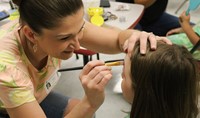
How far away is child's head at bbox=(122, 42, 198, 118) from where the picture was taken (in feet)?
2.55

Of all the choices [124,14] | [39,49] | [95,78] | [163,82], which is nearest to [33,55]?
[39,49]

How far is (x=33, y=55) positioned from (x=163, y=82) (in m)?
0.54

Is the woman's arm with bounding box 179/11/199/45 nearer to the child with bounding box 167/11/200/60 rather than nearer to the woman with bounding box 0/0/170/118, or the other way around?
the child with bounding box 167/11/200/60

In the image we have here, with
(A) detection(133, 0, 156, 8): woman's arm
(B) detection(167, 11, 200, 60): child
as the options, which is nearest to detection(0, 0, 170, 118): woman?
(B) detection(167, 11, 200, 60): child

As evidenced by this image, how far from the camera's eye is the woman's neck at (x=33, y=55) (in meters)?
1.03

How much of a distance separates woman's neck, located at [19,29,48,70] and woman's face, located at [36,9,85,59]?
8 centimetres

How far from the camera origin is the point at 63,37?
0.92m

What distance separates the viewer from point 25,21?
3.02ft

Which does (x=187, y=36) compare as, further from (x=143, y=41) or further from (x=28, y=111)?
(x=28, y=111)

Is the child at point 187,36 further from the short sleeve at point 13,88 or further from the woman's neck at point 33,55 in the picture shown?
the short sleeve at point 13,88

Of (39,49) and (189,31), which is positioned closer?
(39,49)

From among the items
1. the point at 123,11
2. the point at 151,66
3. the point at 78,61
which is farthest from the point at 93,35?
the point at 78,61

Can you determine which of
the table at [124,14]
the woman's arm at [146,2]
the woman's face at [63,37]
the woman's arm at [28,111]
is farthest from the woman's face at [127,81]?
the woman's arm at [146,2]

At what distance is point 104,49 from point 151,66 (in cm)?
Result: 49
